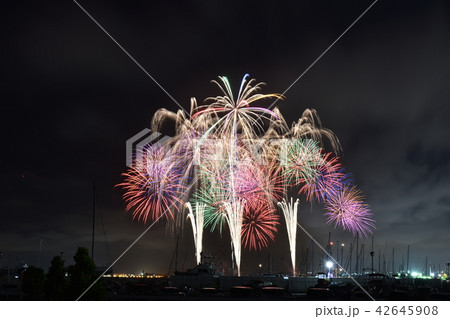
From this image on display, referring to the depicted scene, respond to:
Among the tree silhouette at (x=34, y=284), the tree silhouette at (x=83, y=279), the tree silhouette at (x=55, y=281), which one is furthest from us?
the tree silhouette at (x=34, y=284)

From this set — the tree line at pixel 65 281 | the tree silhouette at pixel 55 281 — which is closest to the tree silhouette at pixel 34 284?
the tree line at pixel 65 281

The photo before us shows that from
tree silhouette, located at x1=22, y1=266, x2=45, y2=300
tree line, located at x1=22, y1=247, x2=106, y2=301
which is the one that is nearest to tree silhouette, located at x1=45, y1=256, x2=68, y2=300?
tree line, located at x1=22, y1=247, x2=106, y2=301

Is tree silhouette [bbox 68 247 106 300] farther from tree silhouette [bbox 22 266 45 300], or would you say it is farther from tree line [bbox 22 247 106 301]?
tree silhouette [bbox 22 266 45 300]

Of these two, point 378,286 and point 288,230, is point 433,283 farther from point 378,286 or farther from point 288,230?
point 288,230

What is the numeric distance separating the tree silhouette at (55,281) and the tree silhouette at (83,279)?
9.52 feet

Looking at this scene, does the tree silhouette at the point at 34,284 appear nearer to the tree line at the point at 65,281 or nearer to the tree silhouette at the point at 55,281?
the tree line at the point at 65,281

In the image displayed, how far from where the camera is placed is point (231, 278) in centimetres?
5350

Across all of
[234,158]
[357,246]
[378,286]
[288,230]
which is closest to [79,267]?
[234,158]

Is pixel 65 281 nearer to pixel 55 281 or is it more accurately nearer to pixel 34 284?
pixel 55 281

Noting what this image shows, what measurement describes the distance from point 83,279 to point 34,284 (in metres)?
10.3

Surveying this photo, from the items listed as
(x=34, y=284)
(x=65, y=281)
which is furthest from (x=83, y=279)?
(x=34, y=284)

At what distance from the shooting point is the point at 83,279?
28938 mm

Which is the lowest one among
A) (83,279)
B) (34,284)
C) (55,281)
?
(34,284)

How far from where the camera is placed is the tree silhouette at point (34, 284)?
3662 cm
